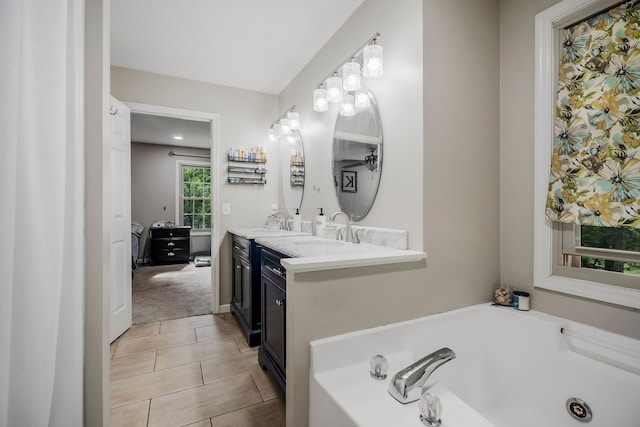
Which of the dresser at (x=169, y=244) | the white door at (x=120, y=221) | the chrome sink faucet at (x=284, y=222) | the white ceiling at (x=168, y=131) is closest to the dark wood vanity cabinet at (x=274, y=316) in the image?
the chrome sink faucet at (x=284, y=222)

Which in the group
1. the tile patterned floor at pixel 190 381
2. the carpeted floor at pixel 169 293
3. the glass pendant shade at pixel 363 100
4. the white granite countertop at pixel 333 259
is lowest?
the tile patterned floor at pixel 190 381

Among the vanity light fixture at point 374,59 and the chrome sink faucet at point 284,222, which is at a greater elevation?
the vanity light fixture at point 374,59

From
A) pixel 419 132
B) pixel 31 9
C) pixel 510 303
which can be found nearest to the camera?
pixel 31 9

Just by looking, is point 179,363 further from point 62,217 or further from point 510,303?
point 510,303

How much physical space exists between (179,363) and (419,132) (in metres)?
2.28

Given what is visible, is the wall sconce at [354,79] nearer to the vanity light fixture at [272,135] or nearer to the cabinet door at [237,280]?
the vanity light fixture at [272,135]

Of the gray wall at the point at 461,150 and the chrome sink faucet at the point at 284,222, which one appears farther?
the chrome sink faucet at the point at 284,222

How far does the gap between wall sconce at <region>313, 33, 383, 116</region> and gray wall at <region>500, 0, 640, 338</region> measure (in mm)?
802

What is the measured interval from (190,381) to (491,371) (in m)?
1.84

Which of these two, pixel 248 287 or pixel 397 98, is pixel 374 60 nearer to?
pixel 397 98

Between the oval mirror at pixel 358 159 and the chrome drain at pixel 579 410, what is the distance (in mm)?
1361

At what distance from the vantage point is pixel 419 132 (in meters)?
1.54

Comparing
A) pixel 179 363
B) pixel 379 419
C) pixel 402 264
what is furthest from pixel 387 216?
pixel 179 363

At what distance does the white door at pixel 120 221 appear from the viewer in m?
2.58
